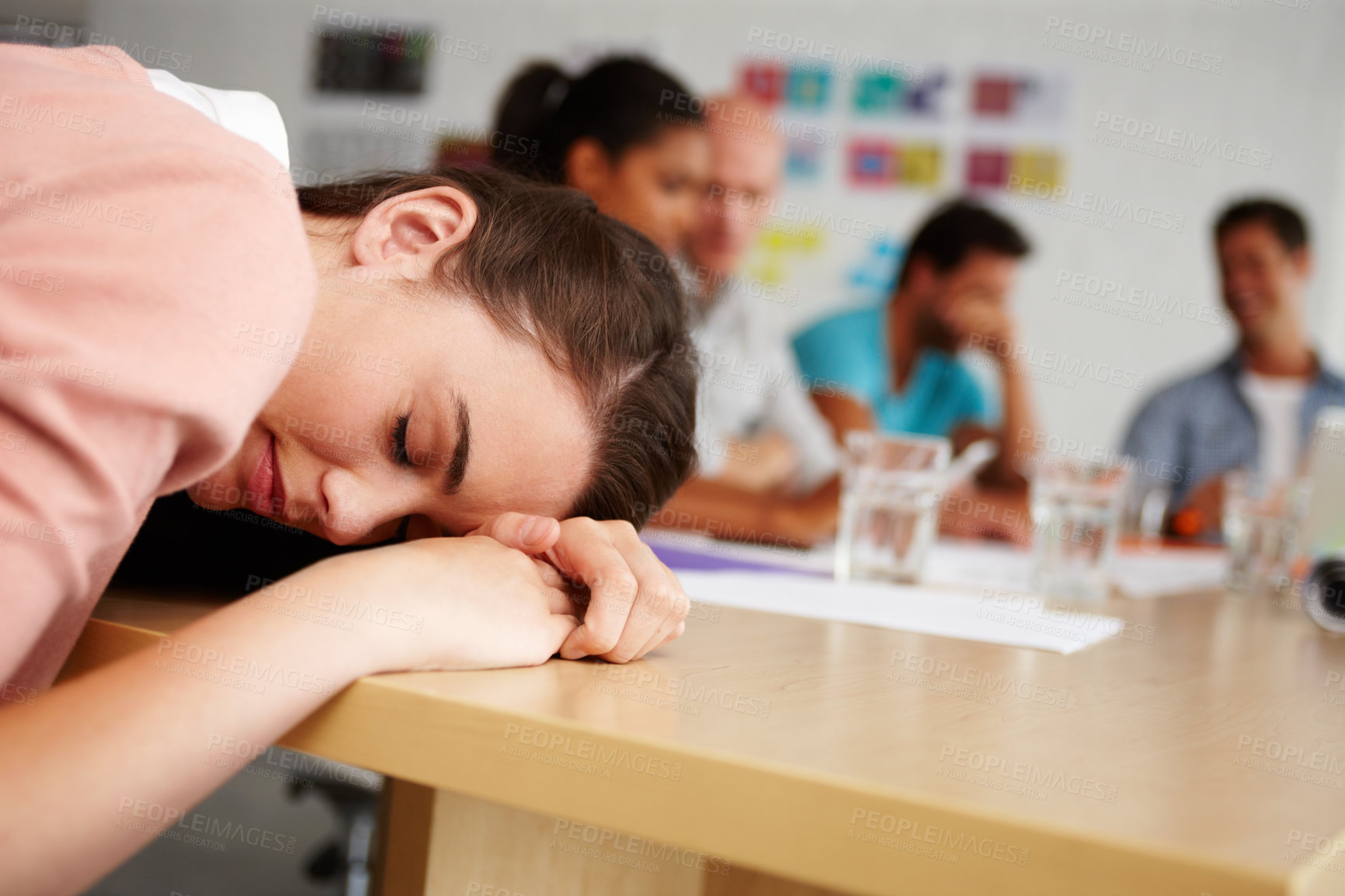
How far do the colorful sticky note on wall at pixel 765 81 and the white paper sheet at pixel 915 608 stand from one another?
3.07 m

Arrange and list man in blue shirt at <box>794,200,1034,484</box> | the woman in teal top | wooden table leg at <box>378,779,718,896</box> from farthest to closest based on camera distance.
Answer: the woman in teal top < man in blue shirt at <box>794,200,1034,484</box> < wooden table leg at <box>378,779,718,896</box>

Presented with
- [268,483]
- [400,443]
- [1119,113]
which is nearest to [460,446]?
[400,443]

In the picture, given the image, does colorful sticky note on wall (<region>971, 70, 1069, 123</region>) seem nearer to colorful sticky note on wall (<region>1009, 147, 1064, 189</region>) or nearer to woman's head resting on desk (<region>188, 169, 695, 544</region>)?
colorful sticky note on wall (<region>1009, 147, 1064, 189</region>)

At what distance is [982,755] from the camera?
447 millimetres

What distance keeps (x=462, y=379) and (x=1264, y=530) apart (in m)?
1.11

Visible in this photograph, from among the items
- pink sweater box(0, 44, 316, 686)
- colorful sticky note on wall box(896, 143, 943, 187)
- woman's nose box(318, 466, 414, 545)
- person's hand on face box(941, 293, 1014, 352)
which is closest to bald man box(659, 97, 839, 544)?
person's hand on face box(941, 293, 1014, 352)

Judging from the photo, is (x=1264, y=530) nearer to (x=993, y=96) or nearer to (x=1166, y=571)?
(x=1166, y=571)

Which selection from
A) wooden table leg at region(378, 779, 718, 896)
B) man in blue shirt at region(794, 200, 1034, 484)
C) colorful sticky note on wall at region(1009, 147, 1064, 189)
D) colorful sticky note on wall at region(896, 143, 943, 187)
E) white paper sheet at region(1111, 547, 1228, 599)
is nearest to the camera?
wooden table leg at region(378, 779, 718, 896)

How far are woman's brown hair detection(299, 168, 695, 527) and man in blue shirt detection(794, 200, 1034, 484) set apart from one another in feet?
6.13

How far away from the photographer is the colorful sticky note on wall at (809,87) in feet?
12.3

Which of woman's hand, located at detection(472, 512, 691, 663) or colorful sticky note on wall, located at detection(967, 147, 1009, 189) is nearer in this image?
woman's hand, located at detection(472, 512, 691, 663)

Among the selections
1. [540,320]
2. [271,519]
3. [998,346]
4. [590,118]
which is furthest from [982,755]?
[998,346]

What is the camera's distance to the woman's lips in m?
0.70

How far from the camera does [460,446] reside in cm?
66
